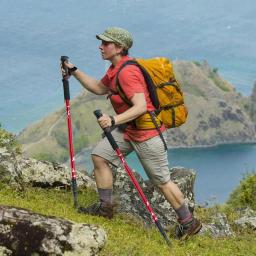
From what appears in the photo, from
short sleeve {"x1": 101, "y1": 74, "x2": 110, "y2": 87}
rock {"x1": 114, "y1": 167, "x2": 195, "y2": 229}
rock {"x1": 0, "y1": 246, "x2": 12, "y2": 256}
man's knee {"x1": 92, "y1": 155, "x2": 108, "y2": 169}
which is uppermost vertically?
short sleeve {"x1": 101, "y1": 74, "x2": 110, "y2": 87}

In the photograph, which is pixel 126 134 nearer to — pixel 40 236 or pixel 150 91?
pixel 150 91

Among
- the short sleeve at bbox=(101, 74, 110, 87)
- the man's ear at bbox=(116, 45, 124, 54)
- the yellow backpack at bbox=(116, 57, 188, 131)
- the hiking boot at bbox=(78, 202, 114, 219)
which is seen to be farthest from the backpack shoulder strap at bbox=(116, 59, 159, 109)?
the hiking boot at bbox=(78, 202, 114, 219)

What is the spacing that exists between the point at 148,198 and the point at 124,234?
151 inches

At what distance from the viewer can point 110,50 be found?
10.2 metres

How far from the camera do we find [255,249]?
11594mm

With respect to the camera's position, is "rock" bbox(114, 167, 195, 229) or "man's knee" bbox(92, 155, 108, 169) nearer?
"man's knee" bbox(92, 155, 108, 169)

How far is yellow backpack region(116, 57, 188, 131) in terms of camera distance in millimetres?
10133

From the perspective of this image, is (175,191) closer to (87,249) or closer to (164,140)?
(164,140)

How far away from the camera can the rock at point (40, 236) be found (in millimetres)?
7293

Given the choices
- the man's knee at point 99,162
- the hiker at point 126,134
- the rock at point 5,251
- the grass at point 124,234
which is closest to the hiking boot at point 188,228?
the hiker at point 126,134

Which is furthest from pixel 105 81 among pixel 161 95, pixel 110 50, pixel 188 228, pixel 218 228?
pixel 218 228

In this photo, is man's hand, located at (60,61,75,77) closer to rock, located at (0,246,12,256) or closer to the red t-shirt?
the red t-shirt

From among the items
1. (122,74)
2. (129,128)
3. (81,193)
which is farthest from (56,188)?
(122,74)

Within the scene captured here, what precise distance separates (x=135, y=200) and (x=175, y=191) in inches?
117
